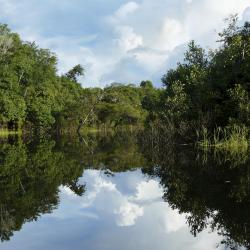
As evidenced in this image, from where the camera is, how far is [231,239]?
636 cm

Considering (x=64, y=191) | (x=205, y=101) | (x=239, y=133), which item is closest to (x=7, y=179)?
(x=64, y=191)

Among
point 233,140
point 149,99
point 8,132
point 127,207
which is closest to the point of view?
point 127,207

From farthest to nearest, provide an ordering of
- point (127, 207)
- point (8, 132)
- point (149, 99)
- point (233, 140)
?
point (149, 99), point (8, 132), point (233, 140), point (127, 207)

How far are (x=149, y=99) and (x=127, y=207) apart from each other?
63091 millimetres

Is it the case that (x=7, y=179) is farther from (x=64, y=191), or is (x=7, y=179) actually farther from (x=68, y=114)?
(x=68, y=114)

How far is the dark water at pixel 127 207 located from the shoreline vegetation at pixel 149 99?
823 cm

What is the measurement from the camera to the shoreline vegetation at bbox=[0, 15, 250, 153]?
73.8 feet

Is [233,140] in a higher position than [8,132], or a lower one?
higher

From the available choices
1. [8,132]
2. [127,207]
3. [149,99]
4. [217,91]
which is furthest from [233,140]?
[149,99]

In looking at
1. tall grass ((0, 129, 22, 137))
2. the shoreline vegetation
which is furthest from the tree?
tall grass ((0, 129, 22, 137))

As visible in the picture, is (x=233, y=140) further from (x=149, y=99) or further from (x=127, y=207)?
(x=149, y=99)

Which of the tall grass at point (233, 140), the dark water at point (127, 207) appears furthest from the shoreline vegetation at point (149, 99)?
the dark water at point (127, 207)

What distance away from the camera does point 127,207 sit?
31.0ft

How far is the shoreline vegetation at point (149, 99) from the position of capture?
22.5m
